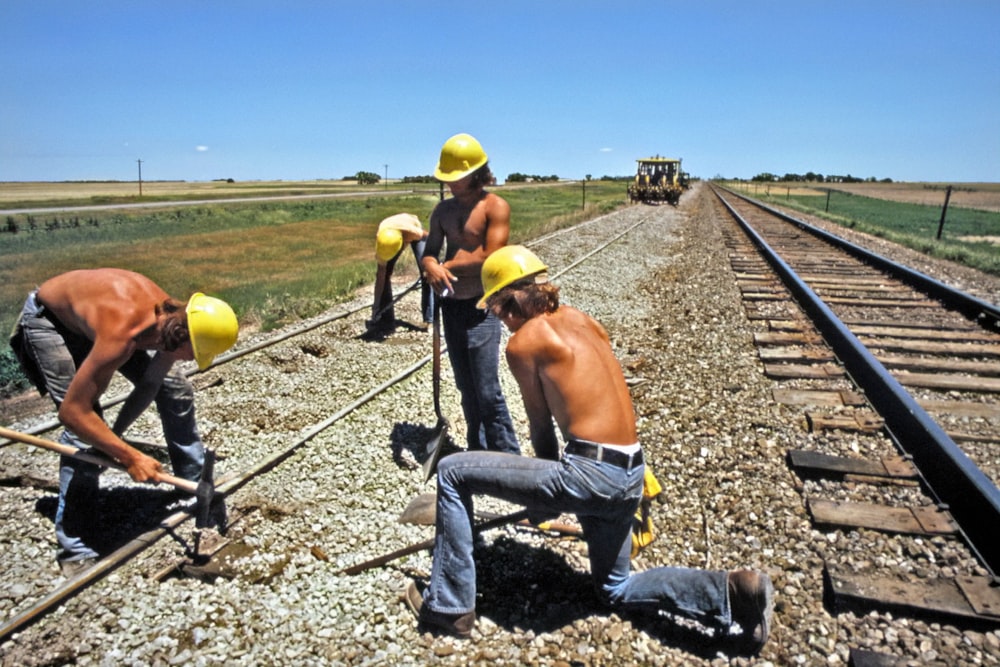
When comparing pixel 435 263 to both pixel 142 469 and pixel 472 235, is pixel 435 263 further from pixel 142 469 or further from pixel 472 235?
pixel 142 469

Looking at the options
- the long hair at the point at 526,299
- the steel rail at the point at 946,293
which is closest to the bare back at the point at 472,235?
the long hair at the point at 526,299

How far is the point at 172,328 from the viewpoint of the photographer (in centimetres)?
301

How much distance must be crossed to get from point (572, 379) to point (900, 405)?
3311 mm

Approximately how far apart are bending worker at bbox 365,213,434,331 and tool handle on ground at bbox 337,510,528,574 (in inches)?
158

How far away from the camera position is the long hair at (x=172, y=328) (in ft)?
9.89

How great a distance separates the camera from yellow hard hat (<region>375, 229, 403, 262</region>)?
7199 millimetres

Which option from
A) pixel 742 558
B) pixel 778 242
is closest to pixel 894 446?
pixel 742 558

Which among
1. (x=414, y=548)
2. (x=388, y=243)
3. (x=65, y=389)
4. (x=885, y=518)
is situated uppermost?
(x=388, y=243)

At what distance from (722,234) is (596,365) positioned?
18877 mm

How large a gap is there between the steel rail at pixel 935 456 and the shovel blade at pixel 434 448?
3163 millimetres

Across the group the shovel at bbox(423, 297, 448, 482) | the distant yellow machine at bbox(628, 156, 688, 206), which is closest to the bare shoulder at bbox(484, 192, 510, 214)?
the shovel at bbox(423, 297, 448, 482)

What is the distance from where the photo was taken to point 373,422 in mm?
5168

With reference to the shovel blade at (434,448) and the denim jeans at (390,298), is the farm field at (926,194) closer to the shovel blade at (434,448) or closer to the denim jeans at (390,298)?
the denim jeans at (390,298)

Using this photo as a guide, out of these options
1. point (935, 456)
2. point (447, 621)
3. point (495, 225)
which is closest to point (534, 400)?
point (447, 621)
